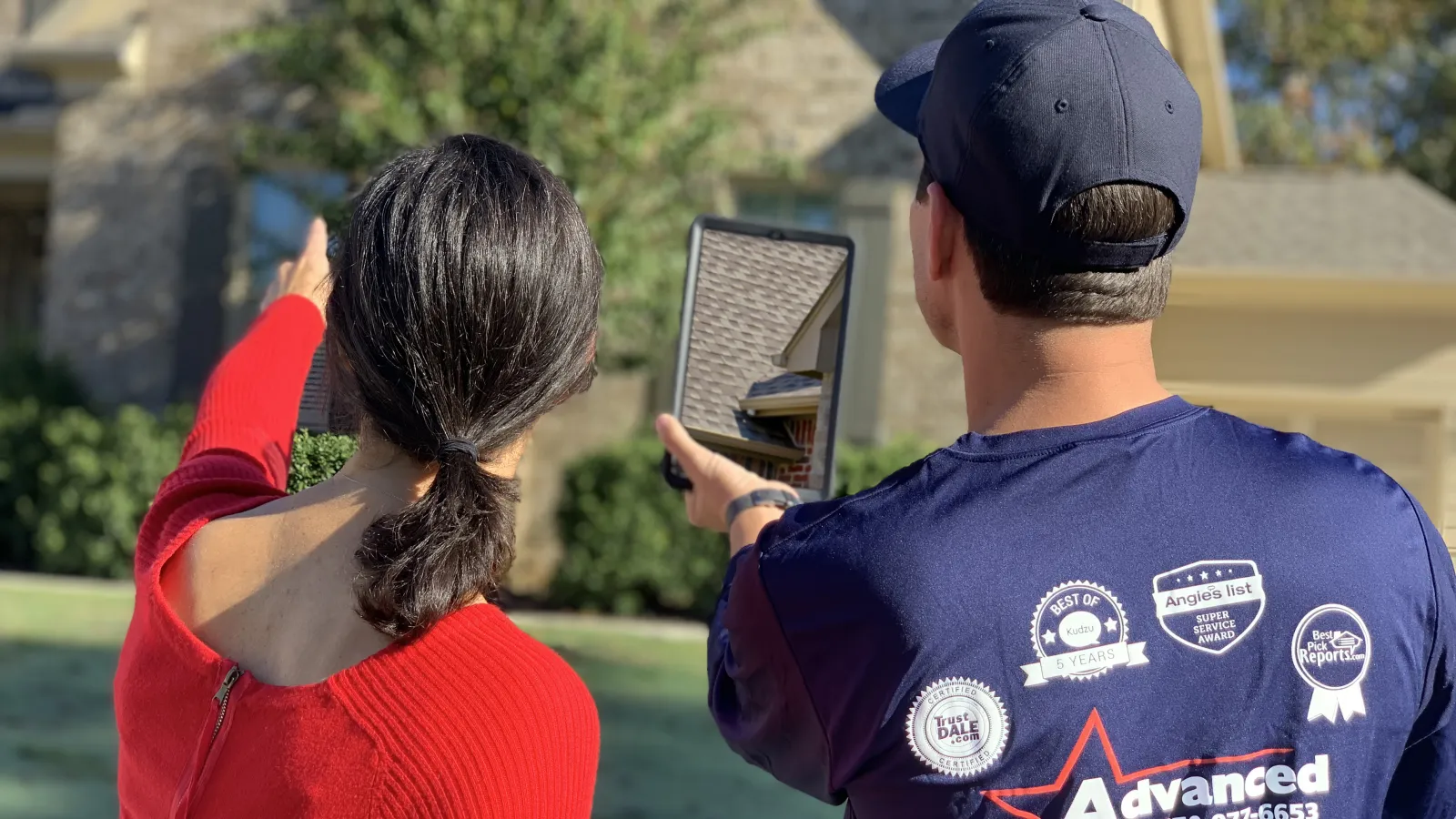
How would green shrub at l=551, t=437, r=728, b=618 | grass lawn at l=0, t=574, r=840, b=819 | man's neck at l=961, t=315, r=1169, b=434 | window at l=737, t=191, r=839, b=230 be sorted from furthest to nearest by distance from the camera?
window at l=737, t=191, r=839, b=230, green shrub at l=551, t=437, r=728, b=618, grass lawn at l=0, t=574, r=840, b=819, man's neck at l=961, t=315, r=1169, b=434

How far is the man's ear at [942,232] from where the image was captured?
143 centimetres

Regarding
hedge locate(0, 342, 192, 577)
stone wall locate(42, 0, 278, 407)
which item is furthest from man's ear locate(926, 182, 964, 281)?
stone wall locate(42, 0, 278, 407)

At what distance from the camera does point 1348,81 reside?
21.9 metres

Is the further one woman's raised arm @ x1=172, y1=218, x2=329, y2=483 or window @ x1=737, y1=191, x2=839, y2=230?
window @ x1=737, y1=191, x2=839, y2=230

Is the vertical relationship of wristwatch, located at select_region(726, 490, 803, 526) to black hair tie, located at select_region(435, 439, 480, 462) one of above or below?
below

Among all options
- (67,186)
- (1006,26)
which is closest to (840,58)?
(67,186)

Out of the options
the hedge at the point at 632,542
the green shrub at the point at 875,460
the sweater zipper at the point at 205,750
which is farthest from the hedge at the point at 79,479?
the sweater zipper at the point at 205,750

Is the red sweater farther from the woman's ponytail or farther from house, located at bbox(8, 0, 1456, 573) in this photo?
house, located at bbox(8, 0, 1456, 573)

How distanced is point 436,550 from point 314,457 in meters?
0.54

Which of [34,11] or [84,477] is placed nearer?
[84,477]

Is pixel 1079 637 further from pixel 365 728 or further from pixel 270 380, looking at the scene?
pixel 270 380

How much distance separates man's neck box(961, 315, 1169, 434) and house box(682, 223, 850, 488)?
53 centimetres

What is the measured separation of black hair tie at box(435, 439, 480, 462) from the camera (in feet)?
4.44

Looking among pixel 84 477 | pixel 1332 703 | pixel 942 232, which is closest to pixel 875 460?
pixel 84 477
